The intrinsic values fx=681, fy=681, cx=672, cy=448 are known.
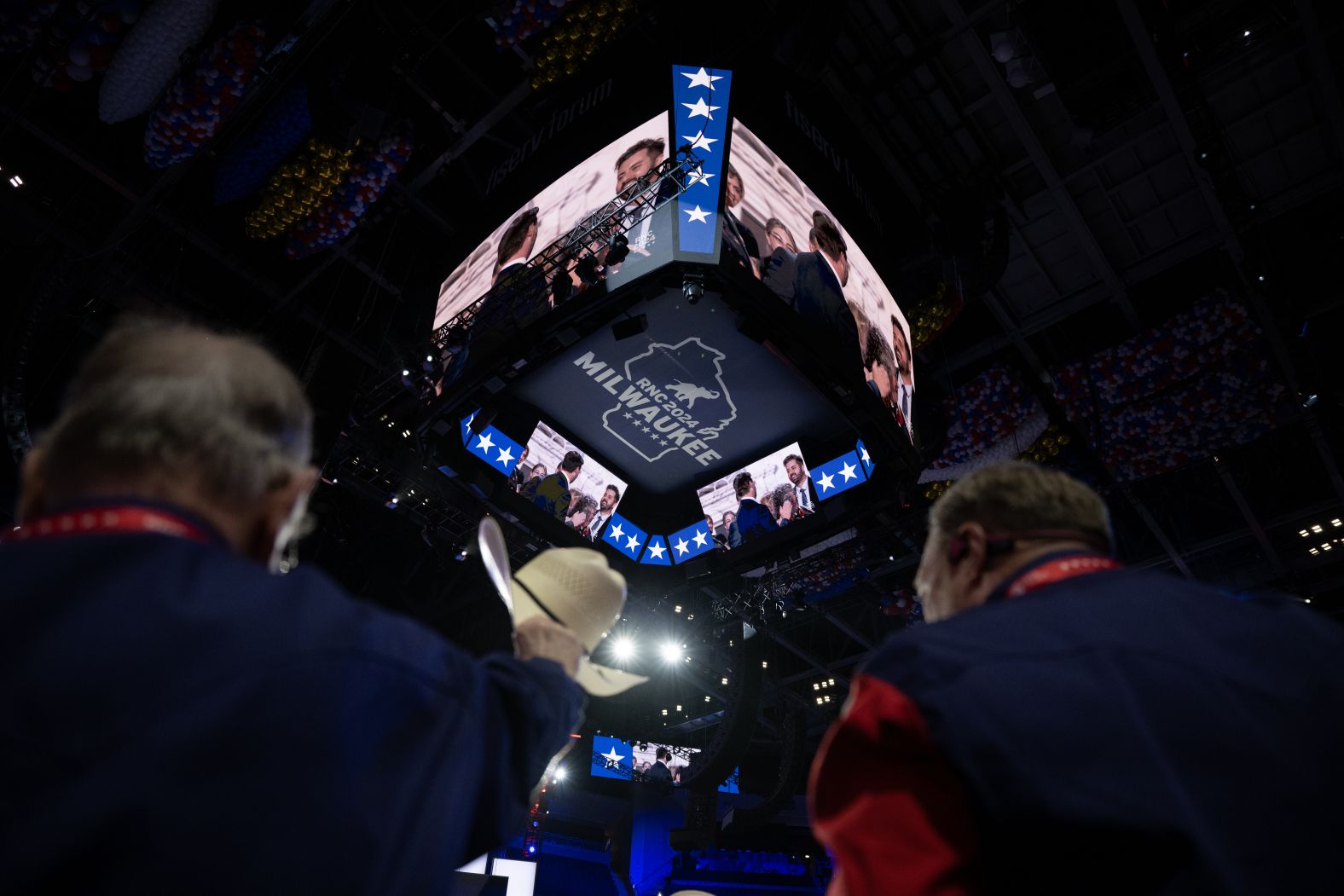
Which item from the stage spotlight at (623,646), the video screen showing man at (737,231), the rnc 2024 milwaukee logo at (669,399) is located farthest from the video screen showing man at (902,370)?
the stage spotlight at (623,646)

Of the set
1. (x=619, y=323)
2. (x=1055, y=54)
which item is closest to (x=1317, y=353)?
(x=1055, y=54)

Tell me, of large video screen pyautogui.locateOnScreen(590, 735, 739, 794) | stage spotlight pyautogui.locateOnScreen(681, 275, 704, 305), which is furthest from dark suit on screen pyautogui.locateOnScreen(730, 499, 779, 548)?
large video screen pyautogui.locateOnScreen(590, 735, 739, 794)

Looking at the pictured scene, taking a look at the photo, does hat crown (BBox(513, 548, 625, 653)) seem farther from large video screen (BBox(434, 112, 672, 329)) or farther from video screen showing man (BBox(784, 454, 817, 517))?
video screen showing man (BBox(784, 454, 817, 517))

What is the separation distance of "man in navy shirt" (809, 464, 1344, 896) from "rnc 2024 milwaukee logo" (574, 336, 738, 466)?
203 inches

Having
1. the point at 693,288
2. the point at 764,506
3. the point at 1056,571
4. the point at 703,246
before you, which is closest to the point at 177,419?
the point at 1056,571

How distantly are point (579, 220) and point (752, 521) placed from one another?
3.52 meters

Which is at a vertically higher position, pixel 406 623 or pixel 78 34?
pixel 78 34

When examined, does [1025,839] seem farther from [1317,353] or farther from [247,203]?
[1317,353]

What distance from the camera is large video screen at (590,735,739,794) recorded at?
58.0ft

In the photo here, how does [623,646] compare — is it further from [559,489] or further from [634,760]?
[634,760]

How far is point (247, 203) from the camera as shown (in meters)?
8.17

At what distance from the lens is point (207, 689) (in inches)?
30.0

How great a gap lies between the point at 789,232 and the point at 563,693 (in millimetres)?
5092

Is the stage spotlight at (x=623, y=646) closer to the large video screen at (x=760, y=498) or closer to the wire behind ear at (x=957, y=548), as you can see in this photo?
the large video screen at (x=760, y=498)
